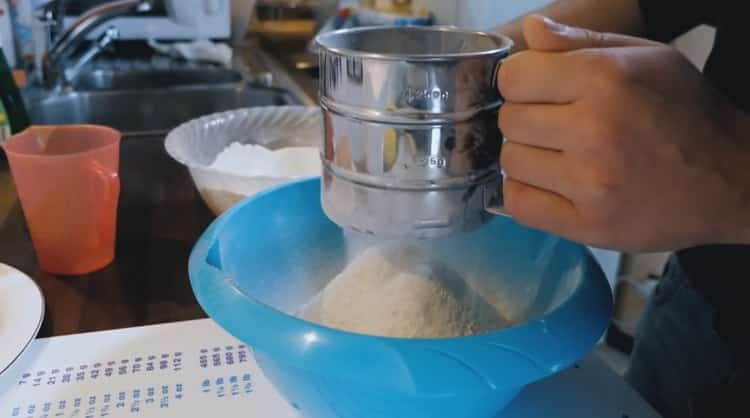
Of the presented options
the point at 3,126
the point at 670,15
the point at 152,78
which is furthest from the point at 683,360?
the point at 152,78

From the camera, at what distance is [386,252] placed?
18.9 inches

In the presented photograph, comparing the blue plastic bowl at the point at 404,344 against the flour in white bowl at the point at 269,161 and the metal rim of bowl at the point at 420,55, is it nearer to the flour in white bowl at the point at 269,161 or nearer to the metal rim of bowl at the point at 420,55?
the metal rim of bowl at the point at 420,55

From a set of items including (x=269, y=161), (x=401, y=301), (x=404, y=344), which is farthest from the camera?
(x=269, y=161)

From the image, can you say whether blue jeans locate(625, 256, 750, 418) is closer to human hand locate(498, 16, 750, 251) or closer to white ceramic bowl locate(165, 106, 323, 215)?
human hand locate(498, 16, 750, 251)

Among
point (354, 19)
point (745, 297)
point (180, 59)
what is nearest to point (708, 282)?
point (745, 297)

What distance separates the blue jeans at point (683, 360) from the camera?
2.00 feet

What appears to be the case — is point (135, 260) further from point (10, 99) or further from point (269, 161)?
point (10, 99)

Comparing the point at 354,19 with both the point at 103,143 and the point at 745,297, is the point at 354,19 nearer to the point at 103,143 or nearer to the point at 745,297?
the point at 103,143

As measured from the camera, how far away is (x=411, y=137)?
36 centimetres

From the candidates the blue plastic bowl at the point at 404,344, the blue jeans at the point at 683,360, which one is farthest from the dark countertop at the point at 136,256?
the blue jeans at the point at 683,360

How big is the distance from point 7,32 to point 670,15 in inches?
42.3

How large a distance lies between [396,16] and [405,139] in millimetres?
1162

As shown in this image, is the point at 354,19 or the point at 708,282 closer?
the point at 708,282

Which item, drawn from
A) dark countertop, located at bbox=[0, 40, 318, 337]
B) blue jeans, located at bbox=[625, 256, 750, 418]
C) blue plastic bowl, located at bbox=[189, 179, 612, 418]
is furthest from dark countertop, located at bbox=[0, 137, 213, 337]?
blue jeans, located at bbox=[625, 256, 750, 418]
